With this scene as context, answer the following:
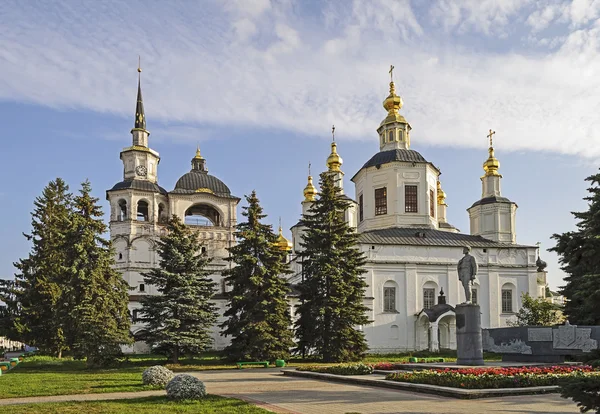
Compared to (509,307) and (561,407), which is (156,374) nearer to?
(561,407)

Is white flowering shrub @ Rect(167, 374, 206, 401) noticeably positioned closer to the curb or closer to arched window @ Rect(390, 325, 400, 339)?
the curb

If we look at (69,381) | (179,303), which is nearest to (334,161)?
(179,303)

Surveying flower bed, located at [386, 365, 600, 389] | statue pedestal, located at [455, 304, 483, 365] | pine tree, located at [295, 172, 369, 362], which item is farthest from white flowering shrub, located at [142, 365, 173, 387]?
pine tree, located at [295, 172, 369, 362]

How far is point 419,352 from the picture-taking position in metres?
39.9

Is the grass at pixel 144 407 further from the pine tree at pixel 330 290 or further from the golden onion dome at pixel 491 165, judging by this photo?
the golden onion dome at pixel 491 165

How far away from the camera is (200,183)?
55.6 m

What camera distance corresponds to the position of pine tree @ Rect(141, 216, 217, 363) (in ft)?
93.9

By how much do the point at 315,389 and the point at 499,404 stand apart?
A: 17.3ft

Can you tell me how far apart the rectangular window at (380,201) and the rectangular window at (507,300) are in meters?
10.3

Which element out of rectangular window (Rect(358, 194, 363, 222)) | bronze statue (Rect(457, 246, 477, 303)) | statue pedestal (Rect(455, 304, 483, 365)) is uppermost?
rectangular window (Rect(358, 194, 363, 222))

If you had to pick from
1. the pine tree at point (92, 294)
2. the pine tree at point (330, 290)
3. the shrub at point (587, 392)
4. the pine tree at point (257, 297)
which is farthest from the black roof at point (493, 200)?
the shrub at point (587, 392)

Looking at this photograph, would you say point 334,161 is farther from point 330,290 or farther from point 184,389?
point 184,389

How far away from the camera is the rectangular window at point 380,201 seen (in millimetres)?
46750

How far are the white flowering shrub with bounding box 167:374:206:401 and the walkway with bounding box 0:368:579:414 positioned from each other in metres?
1.13
